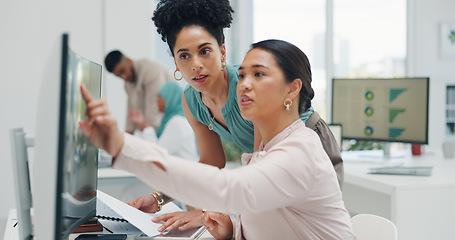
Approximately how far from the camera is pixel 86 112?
89 centimetres

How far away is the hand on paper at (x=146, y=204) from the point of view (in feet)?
5.41

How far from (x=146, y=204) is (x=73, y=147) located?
77 cm

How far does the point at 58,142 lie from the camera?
81cm

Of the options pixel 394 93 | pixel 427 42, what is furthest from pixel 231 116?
pixel 427 42

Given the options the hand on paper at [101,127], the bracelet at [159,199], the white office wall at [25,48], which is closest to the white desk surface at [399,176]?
the bracelet at [159,199]

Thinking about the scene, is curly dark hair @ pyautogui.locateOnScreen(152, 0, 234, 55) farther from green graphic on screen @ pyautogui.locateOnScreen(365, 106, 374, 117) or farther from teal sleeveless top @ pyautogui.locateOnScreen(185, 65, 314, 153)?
green graphic on screen @ pyautogui.locateOnScreen(365, 106, 374, 117)

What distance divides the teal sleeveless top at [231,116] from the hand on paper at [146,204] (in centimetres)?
35

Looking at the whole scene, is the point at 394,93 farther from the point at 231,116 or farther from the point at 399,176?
the point at 231,116

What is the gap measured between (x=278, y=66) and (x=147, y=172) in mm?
423

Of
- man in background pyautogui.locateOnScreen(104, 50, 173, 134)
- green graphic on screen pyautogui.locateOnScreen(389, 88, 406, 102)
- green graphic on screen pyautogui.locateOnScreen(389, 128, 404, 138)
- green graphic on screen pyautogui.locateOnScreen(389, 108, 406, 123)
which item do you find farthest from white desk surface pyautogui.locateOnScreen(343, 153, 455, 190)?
man in background pyautogui.locateOnScreen(104, 50, 173, 134)

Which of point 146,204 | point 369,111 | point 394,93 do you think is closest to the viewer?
point 146,204

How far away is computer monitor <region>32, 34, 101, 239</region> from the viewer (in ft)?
2.65

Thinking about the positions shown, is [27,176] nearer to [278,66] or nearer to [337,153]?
[278,66]

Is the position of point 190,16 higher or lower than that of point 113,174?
higher
